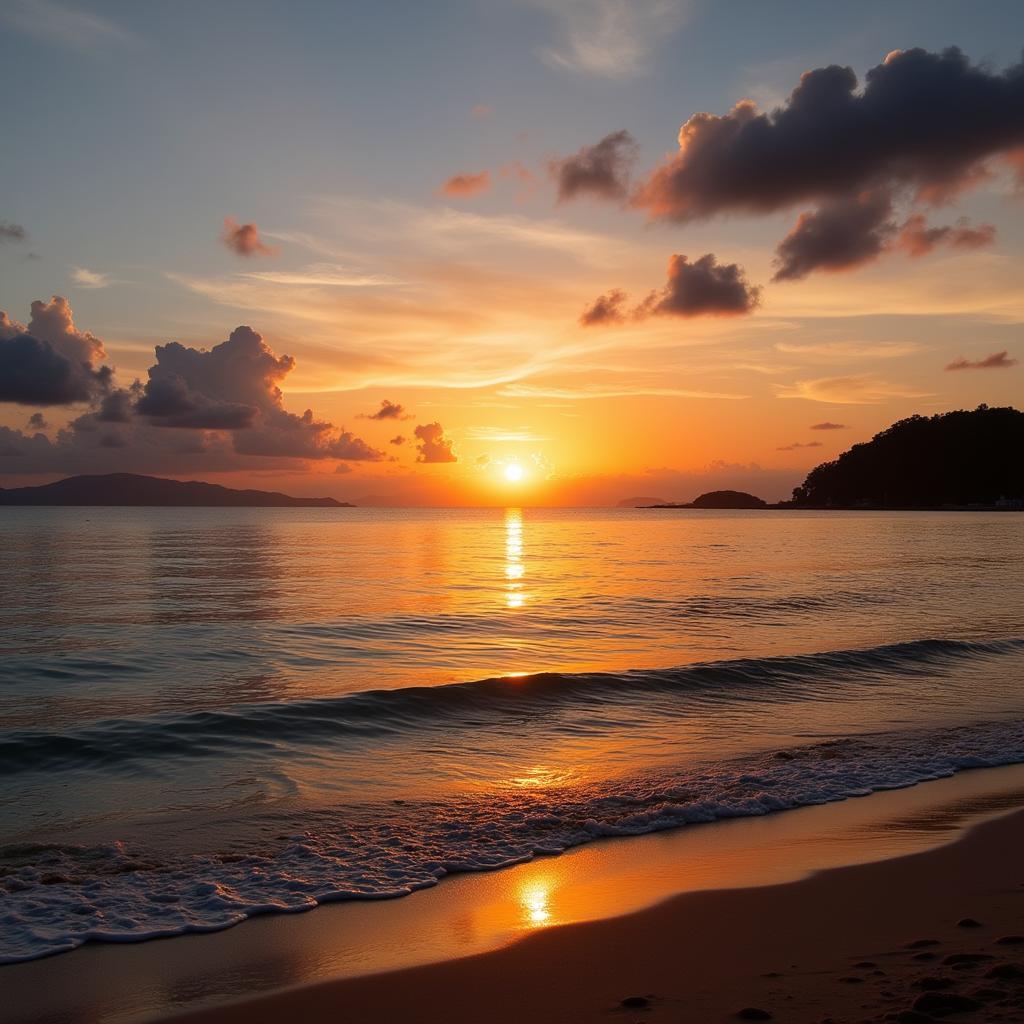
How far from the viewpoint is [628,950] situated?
6164 mm

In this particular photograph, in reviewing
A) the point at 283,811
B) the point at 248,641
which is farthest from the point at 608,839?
the point at 248,641

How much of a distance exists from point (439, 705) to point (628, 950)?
984cm

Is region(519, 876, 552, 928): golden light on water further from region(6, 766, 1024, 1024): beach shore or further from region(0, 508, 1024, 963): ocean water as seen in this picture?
region(0, 508, 1024, 963): ocean water

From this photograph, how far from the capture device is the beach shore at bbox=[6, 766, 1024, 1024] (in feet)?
17.3

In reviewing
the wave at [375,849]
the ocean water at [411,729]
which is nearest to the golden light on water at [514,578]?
the ocean water at [411,729]

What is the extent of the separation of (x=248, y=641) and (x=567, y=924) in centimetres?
1819

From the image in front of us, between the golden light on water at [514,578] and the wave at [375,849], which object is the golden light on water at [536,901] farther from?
the golden light on water at [514,578]

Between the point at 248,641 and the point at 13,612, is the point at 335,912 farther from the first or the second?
the point at 13,612

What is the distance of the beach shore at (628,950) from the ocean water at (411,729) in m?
0.56

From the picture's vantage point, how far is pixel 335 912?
7.04 meters

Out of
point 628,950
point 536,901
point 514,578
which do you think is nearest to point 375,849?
point 536,901

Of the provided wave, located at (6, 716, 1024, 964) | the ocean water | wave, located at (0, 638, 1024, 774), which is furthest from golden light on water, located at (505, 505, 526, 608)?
wave, located at (6, 716, 1024, 964)

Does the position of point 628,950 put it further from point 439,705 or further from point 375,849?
point 439,705

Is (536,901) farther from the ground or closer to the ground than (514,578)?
farther from the ground
